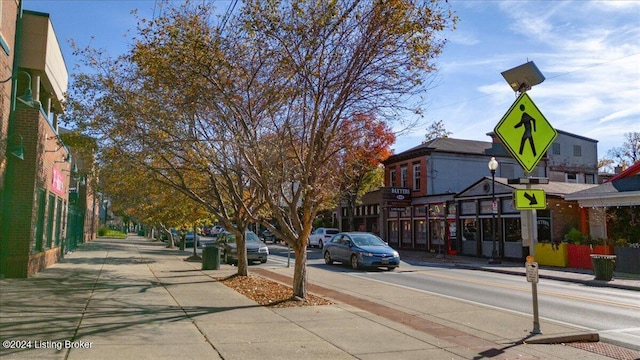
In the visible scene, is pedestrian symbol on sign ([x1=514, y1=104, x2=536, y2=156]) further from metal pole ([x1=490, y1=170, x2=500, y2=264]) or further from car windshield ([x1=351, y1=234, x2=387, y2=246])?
metal pole ([x1=490, y1=170, x2=500, y2=264])

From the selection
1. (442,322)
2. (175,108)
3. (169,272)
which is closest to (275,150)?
(175,108)

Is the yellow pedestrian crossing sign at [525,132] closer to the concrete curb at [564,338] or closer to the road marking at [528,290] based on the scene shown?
the concrete curb at [564,338]

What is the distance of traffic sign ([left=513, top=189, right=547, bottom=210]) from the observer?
340 inches

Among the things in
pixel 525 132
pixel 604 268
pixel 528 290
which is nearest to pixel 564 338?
pixel 525 132

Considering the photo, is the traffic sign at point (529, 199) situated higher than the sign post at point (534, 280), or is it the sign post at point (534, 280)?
the traffic sign at point (529, 199)

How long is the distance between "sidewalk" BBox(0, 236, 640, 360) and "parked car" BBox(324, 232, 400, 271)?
299 inches

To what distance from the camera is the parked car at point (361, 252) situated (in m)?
20.9

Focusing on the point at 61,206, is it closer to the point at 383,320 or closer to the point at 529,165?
the point at 383,320

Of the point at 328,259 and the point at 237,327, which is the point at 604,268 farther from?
the point at 237,327

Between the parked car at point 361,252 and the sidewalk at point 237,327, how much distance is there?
759 centimetres

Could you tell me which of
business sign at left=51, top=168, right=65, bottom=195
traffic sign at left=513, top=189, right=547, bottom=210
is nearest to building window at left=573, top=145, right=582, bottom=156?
traffic sign at left=513, top=189, right=547, bottom=210

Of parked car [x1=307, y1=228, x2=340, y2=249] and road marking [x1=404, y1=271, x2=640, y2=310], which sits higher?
parked car [x1=307, y1=228, x2=340, y2=249]

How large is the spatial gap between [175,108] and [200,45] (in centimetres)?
323

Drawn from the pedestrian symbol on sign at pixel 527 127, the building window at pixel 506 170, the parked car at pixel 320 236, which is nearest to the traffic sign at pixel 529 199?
the pedestrian symbol on sign at pixel 527 127
